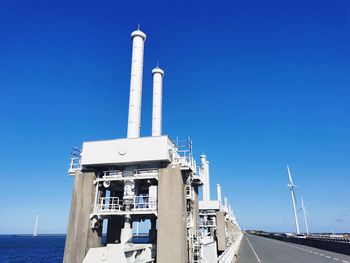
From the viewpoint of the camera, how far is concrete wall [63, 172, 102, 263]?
2392 cm

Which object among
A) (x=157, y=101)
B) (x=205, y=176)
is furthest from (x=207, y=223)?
(x=157, y=101)

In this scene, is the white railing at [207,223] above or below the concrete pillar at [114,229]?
above

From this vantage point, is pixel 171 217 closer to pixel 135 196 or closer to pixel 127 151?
pixel 135 196

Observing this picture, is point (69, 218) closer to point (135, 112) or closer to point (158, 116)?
point (135, 112)

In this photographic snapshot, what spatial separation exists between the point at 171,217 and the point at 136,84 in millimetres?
15104

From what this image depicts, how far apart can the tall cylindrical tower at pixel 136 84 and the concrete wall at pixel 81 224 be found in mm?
6363

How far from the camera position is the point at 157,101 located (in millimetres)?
36469

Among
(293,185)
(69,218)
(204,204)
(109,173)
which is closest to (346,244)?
(204,204)

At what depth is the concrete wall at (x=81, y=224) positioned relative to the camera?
2392 centimetres

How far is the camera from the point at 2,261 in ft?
276

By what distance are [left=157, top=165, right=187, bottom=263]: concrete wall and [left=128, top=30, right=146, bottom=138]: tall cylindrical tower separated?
6.72 metres

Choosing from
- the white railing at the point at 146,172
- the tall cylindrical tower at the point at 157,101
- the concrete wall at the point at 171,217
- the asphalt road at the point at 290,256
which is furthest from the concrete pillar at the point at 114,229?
the asphalt road at the point at 290,256

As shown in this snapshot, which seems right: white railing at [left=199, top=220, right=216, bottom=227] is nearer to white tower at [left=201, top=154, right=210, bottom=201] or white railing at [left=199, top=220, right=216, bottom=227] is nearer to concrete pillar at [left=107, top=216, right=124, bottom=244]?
white tower at [left=201, top=154, right=210, bottom=201]

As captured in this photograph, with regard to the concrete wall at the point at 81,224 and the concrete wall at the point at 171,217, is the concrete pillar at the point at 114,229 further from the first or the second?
the concrete wall at the point at 171,217
